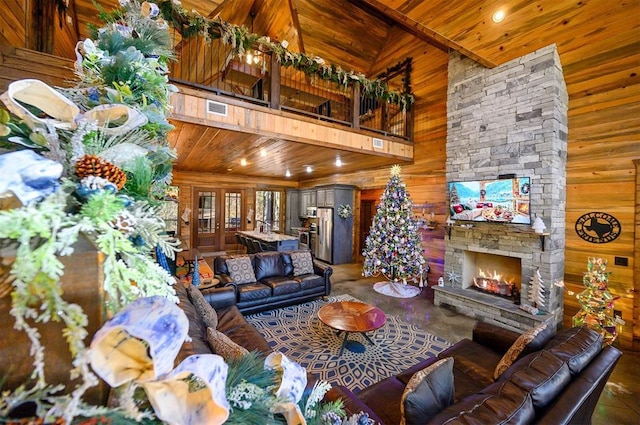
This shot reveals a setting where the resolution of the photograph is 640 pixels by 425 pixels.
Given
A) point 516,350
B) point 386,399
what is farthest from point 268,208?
point 516,350

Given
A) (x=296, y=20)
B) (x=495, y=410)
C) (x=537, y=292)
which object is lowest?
(x=537, y=292)

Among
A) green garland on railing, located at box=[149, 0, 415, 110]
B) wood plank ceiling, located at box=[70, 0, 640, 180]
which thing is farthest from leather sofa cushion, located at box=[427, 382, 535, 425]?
green garland on railing, located at box=[149, 0, 415, 110]

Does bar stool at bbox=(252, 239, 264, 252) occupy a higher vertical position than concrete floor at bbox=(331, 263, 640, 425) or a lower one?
higher

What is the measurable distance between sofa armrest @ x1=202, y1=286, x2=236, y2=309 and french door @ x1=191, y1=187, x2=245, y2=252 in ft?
18.2

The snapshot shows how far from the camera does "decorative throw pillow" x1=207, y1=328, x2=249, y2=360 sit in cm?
141

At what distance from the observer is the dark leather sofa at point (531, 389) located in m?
1.08

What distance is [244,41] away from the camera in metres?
3.48

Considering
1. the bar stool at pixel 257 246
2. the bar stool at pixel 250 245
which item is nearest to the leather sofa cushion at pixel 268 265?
the bar stool at pixel 257 246

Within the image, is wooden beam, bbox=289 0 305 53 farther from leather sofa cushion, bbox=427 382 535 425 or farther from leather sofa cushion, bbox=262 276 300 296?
leather sofa cushion, bbox=427 382 535 425

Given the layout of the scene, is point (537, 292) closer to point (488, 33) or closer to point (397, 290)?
point (397, 290)

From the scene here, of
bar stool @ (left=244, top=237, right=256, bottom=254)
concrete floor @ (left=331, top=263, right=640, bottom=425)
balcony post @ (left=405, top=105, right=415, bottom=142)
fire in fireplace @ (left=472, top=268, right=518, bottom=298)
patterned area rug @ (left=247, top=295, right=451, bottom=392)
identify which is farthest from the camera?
bar stool @ (left=244, top=237, right=256, bottom=254)

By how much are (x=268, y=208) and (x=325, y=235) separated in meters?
3.09

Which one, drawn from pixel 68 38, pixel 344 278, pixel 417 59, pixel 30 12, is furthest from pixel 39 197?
pixel 417 59

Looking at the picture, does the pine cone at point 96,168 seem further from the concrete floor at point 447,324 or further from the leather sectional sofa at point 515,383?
the concrete floor at point 447,324
